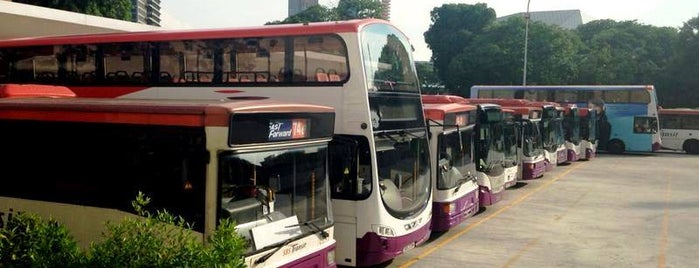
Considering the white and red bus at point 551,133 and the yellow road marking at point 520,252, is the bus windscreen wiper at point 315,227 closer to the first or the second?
the yellow road marking at point 520,252

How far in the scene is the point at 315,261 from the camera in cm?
647

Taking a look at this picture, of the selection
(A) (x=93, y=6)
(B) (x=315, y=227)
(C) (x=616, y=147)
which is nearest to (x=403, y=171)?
(B) (x=315, y=227)

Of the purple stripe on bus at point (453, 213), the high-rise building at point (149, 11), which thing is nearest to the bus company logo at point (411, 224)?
the purple stripe on bus at point (453, 213)

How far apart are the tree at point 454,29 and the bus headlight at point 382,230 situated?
52.5 m

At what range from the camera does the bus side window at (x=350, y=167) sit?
8.62 metres

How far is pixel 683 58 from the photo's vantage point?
5069cm

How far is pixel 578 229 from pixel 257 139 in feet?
32.1

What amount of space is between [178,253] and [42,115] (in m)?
2.94

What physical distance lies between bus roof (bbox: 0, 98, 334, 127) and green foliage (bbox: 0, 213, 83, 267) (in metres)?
1.20

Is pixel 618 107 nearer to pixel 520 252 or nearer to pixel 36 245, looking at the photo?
pixel 520 252

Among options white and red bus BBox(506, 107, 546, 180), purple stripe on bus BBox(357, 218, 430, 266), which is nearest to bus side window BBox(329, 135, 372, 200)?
purple stripe on bus BBox(357, 218, 430, 266)

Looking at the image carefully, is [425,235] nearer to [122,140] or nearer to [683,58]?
[122,140]

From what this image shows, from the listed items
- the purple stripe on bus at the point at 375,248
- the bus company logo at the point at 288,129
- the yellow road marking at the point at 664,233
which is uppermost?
the bus company logo at the point at 288,129

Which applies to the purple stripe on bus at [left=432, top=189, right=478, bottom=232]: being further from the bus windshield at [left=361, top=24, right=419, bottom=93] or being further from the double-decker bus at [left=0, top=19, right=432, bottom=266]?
the bus windshield at [left=361, top=24, right=419, bottom=93]
